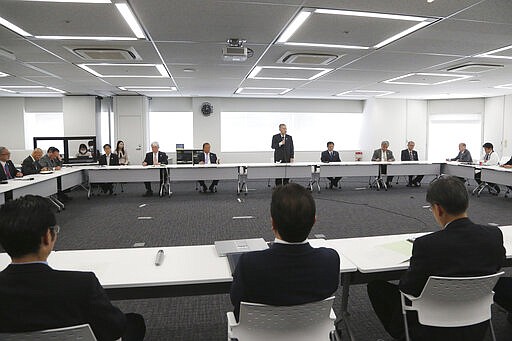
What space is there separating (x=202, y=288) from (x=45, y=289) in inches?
36.8

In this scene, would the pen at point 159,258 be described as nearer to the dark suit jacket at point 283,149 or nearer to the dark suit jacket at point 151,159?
the dark suit jacket at point 283,149

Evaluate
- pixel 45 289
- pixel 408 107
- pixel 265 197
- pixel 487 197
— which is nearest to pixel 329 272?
pixel 45 289

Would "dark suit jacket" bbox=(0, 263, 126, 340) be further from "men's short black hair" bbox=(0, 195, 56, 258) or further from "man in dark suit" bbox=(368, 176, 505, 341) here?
"man in dark suit" bbox=(368, 176, 505, 341)

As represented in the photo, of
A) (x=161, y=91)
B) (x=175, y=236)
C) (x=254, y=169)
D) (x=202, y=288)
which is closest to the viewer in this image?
(x=202, y=288)

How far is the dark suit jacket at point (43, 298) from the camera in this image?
1.16 m

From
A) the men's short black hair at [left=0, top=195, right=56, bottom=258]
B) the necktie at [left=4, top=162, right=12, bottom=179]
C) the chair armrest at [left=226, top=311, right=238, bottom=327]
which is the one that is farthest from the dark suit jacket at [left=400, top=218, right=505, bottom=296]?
the necktie at [left=4, top=162, right=12, bottom=179]

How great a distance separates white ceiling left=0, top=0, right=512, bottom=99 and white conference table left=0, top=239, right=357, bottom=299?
2.42 metres

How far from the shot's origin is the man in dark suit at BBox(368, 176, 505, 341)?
5.28ft

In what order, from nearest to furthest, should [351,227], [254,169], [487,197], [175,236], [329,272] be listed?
[329,272]
[175,236]
[351,227]
[487,197]
[254,169]

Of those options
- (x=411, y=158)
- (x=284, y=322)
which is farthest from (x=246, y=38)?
(x=411, y=158)

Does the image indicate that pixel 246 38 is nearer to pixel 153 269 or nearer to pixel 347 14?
pixel 347 14

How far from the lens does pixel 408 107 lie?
41.4 ft

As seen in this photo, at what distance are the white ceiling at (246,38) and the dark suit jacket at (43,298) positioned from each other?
288 cm

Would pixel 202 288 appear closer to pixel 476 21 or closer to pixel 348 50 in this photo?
pixel 476 21
